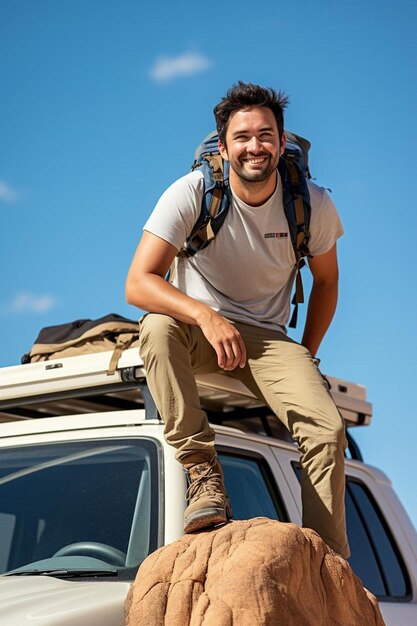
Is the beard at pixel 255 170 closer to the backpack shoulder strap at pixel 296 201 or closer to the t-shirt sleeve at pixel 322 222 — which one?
the backpack shoulder strap at pixel 296 201

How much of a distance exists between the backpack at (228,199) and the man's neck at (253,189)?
0.14 feet

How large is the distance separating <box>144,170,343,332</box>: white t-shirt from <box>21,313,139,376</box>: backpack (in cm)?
38

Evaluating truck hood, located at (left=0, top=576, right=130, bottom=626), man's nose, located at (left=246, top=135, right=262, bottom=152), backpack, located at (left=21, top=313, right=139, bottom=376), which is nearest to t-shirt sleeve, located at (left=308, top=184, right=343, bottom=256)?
man's nose, located at (left=246, top=135, right=262, bottom=152)

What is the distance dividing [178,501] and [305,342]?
1.62 meters

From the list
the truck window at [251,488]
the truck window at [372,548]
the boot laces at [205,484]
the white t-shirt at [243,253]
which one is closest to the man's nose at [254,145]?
the white t-shirt at [243,253]

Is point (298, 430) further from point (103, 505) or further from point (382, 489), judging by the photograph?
point (382, 489)

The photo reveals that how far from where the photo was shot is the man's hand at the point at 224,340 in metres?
4.33

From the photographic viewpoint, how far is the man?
418cm

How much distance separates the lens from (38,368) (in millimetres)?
5047

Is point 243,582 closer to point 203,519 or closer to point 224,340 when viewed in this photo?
point 203,519

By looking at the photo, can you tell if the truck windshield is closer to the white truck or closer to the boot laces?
the white truck

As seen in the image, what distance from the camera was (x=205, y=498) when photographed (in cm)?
387

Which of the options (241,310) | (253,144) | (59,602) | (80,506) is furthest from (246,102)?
(59,602)

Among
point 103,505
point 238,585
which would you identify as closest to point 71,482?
point 103,505
